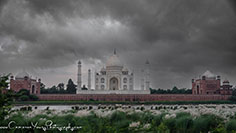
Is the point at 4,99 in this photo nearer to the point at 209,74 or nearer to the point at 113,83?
the point at 113,83

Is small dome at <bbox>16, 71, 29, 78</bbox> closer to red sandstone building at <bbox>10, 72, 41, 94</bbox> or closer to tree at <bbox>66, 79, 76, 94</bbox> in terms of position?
red sandstone building at <bbox>10, 72, 41, 94</bbox>

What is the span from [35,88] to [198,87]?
75.1 ft

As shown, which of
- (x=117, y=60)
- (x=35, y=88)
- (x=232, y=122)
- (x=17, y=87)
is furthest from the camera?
(x=117, y=60)

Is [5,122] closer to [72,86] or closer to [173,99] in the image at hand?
[173,99]

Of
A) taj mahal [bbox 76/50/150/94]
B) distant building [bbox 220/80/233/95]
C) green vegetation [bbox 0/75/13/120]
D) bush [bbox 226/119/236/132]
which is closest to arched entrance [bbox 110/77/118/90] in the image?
taj mahal [bbox 76/50/150/94]

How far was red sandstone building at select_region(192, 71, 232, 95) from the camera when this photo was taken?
104 ft

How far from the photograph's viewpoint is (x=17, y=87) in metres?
31.9

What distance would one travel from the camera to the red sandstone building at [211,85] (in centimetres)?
3166

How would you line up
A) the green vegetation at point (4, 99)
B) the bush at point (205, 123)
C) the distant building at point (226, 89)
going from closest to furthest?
1. the green vegetation at point (4, 99)
2. the bush at point (205, 123)
3. the distant building at point (226, 89)

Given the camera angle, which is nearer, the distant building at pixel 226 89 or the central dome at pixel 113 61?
the distant building at pixel 226 89

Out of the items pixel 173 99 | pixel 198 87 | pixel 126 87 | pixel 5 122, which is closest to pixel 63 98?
pixel 126 87

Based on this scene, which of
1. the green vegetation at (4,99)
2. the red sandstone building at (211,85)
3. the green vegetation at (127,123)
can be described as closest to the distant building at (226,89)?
the red sandstone building at (211,85)

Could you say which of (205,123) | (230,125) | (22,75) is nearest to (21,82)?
(22,75)

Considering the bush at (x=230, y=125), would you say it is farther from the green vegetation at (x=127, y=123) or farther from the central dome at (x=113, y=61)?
the central dome at (x=113, y=61)
